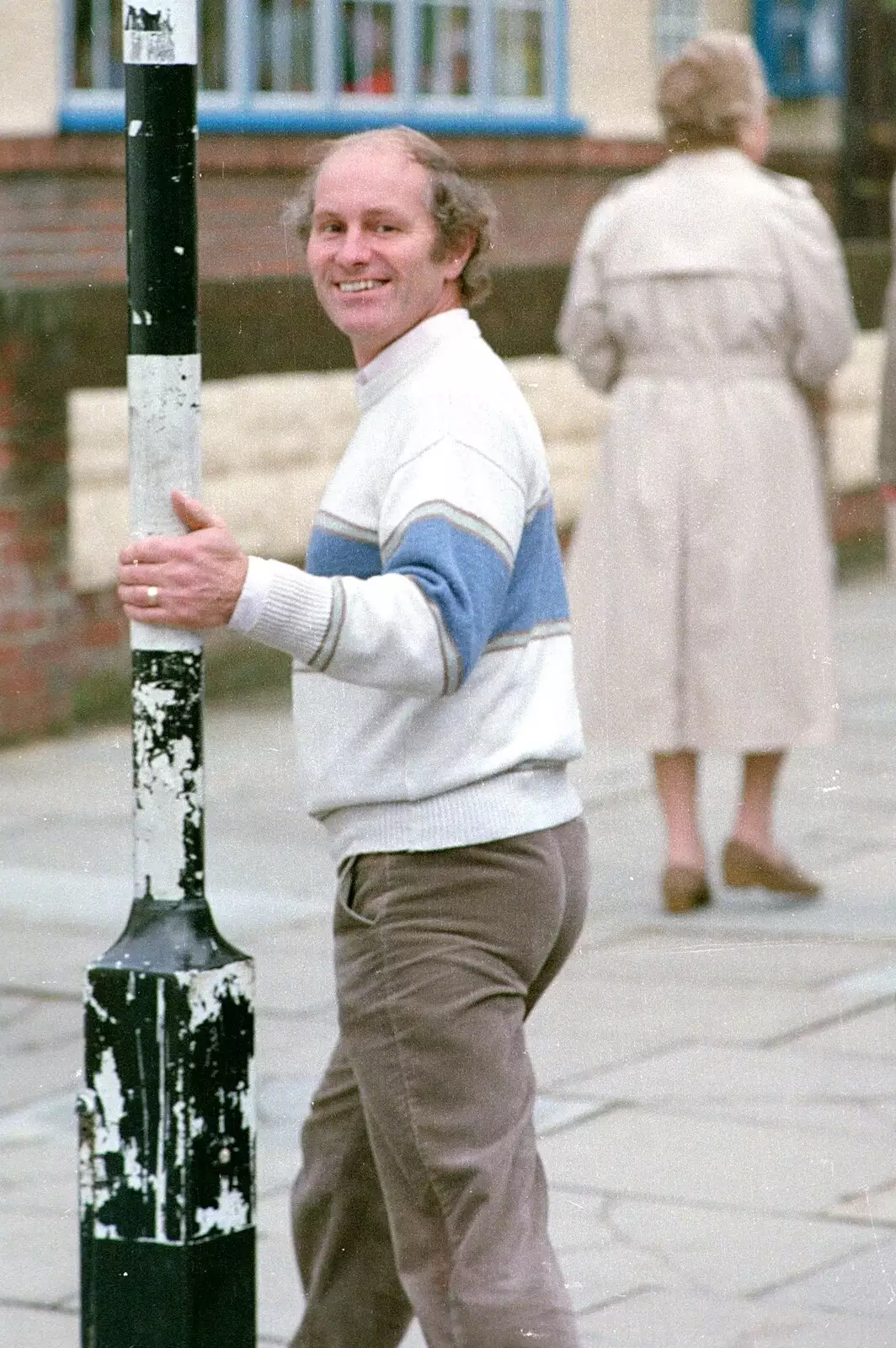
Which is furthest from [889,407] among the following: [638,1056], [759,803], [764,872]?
[638,1056]

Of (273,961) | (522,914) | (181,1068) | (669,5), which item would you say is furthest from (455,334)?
(669,5)

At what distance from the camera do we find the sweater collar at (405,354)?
10.9 feet

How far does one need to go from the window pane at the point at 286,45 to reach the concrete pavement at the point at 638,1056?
13.9 feet

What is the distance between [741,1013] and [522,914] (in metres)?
2.70

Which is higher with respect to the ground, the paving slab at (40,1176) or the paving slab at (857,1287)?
the paving slab at (857,1287)

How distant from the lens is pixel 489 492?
319 centimetres

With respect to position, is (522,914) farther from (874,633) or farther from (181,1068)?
(874,633)

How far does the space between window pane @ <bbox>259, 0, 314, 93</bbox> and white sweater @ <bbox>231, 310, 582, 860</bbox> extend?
360 inches

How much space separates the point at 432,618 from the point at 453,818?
301 millimetres

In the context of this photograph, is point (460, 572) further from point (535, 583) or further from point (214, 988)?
point (214, 988)

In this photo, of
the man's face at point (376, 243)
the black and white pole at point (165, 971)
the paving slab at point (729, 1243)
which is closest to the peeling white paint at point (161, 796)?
the black and white pole at point (165, 971)

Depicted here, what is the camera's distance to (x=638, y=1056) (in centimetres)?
564

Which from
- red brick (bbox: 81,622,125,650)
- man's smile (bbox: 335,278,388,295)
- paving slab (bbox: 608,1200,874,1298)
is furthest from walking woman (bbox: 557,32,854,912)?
man's smile (bbox: 335,278,388,295)

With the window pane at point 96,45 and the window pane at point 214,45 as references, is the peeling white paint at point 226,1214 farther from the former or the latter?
the window pane at point 214,45
